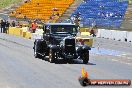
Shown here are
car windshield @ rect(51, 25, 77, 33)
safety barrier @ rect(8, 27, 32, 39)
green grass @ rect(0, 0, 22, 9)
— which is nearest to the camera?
car windshield @ rect(51, 25, 77, 33)

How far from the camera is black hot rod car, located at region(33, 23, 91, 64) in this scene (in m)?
21.2

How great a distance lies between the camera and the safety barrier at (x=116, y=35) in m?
46.6

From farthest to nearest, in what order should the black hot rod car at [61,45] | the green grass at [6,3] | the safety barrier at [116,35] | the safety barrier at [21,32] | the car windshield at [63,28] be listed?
1. the green grass at [6,3]
2. the safety barrier at [21,32]
3. the safety barrier at [116,35]
4. the car windshield at [63,28]
5. the black hot rod car at [61,45]

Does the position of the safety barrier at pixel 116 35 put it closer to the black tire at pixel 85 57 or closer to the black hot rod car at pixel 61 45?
the black hot rod car at pixel 61 45

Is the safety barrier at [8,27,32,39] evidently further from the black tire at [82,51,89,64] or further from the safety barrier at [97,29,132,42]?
the black tire at [82,51,89,64]

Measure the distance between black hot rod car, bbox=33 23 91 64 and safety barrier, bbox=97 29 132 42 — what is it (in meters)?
24.0

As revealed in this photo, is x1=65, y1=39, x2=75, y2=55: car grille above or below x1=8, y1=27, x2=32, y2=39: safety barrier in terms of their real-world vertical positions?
above

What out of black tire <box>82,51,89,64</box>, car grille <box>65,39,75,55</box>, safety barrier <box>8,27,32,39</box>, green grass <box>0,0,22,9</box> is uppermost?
green grass <box>0,0,22,9</box>

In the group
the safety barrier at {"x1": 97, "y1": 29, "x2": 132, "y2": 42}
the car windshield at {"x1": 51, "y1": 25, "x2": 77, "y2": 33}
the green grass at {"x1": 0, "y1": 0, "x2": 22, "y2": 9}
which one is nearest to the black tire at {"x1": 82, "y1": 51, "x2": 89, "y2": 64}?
the car windshield at {"x1": 51, "y1": 25, "x2": 77, "y2": 33}

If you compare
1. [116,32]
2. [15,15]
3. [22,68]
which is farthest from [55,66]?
[15,15]

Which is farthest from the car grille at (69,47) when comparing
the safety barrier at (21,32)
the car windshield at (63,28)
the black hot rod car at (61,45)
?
the safety barrier at (21,32)

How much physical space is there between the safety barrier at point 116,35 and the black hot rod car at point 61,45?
24012 mm

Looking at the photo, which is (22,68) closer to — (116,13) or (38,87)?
(38,87)

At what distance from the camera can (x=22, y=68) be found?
61.1 ft
